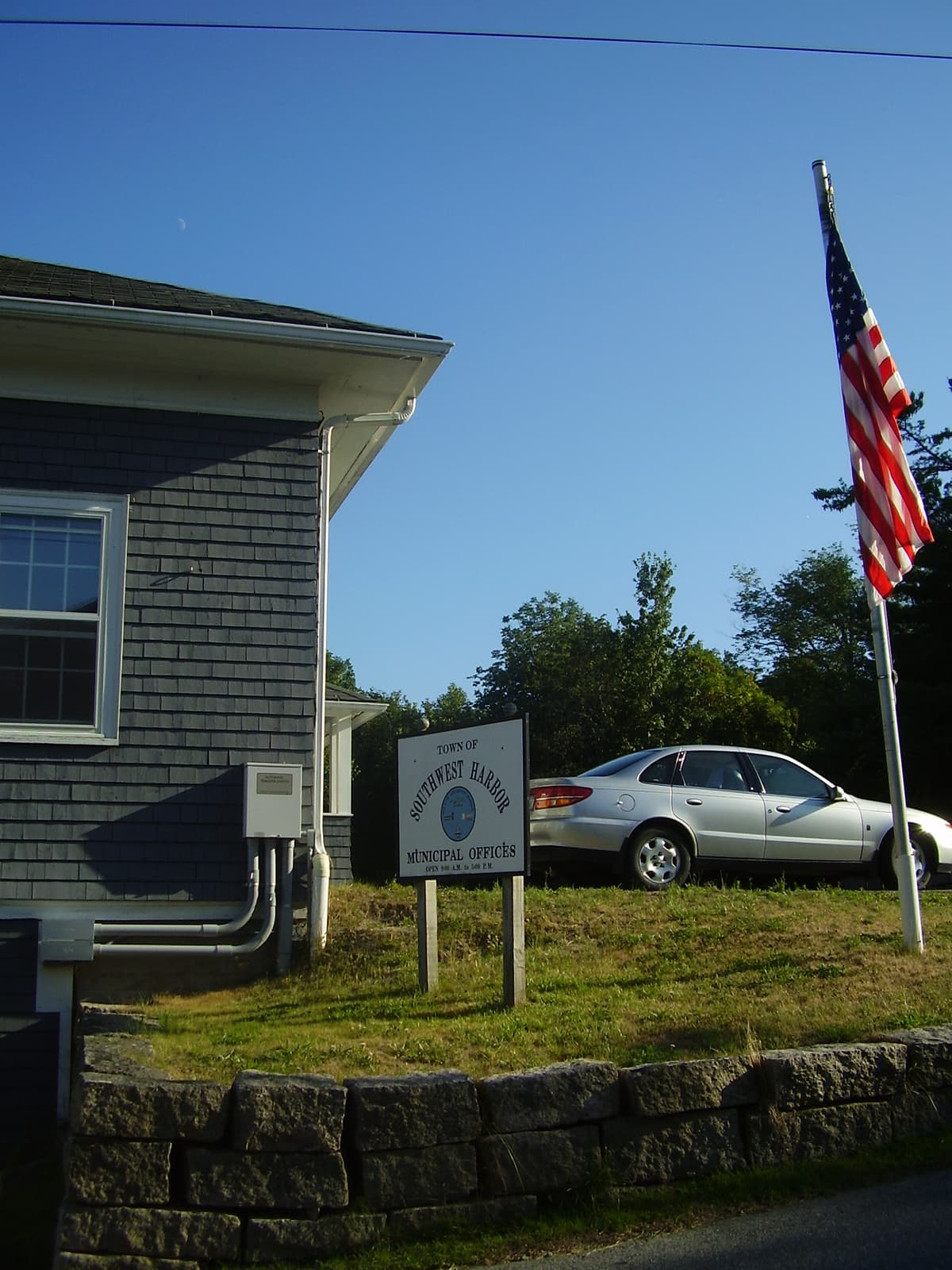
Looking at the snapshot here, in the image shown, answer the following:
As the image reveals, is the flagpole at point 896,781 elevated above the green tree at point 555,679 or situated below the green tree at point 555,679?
below

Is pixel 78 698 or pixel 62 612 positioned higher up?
pixel 62 612

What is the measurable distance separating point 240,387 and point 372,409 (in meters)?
1.23

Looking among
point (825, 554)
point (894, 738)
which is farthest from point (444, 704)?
point (894, 738)

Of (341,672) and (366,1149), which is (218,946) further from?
(341,672)

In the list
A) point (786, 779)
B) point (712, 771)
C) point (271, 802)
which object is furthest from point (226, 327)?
point (786, 779)

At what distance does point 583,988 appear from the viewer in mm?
7312

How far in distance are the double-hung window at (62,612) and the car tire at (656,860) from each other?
14.5 ft

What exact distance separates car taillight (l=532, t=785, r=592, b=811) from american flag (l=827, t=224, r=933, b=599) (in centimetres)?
349

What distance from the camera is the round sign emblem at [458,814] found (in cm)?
757

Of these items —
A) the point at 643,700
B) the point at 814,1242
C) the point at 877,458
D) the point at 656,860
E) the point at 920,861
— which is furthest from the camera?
the point at 643,700

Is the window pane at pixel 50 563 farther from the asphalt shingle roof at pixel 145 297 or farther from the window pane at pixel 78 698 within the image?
the asphalt shingle roof at pixel 145 297

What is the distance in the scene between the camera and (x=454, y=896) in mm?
9664

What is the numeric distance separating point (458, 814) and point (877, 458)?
3501 millimetres

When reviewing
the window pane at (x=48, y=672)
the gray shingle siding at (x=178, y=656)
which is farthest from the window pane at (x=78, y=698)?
the gray shingle siding at (x=178, y=656)
